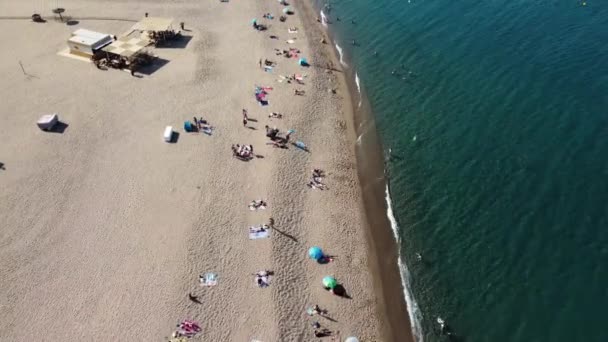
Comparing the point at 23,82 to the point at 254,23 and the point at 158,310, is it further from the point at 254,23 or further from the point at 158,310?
the point at 158,310

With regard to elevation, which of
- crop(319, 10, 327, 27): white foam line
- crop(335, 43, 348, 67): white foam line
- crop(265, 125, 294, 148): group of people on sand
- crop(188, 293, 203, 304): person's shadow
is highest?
crop(319, 10, 327, 27): white foam line

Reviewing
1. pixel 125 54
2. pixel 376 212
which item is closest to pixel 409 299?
pixel 376 212

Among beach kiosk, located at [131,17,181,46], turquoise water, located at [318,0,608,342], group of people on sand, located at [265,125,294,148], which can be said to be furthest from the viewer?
beach kiosk, located at [131,17,181,46]

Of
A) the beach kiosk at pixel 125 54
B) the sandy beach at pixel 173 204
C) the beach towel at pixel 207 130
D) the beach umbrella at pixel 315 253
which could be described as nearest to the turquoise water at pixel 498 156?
the sandy beach at pixel 173 204

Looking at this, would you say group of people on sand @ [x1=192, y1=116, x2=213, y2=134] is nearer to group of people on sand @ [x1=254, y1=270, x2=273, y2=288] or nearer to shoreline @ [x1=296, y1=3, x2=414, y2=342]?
shoreline @ [x1=296, y1=3, x2=414, y2=342]

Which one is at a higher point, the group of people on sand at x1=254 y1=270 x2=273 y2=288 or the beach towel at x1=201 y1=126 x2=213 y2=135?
the beach towel at x1=201 y1=126 x2=213 y2=135

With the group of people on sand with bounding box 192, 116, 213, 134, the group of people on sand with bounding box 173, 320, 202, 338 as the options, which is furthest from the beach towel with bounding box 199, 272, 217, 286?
the group of people on sand with bounding box 192, 116, 213, 134

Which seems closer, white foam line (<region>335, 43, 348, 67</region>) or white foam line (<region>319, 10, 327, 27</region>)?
white foam line (<region>335, 43, 348, 67</region>)
